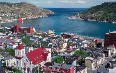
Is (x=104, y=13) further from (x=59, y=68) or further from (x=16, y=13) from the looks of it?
(x=59, y=68)

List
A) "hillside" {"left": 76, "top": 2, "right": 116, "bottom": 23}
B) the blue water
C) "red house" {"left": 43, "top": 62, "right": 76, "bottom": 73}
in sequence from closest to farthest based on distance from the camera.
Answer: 1. "red house" {"left": 43, "top": 62, "right": 76, "bottom": 73}
2. the blue water
3. "hillside" {"left": 76, "top": 2, "right": 116, "bottom": 23}

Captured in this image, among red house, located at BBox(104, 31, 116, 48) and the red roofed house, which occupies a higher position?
the red roofed house

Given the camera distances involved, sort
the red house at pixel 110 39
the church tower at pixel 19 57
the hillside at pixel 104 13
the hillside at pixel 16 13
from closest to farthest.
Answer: the church tower at pixel 19 57
the red house at pixel 110 39
the hillside at pixel 104 13
the hillside at pixel 16 13

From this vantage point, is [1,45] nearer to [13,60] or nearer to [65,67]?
[13,60]

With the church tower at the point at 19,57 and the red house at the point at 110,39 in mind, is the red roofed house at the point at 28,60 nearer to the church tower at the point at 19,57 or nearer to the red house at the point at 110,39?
the church tower at the point at 19,57

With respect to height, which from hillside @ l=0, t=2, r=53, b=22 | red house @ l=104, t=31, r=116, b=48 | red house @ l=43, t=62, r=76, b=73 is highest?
red house @ l=43, t=62, r=76, b=73

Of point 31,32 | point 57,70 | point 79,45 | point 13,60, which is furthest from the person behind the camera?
point 31,32

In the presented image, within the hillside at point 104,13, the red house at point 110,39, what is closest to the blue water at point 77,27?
the hillside at point 104,13

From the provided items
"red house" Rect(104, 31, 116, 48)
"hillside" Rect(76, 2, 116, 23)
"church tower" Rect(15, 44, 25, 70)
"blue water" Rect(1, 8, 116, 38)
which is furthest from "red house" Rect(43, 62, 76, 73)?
"hillside" Rect(76, 2, 116, 23)

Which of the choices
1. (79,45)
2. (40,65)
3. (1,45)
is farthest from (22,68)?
(79,45)

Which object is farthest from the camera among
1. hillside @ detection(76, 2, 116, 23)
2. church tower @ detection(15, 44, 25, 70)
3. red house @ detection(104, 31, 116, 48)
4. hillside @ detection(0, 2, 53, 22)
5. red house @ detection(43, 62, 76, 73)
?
hillside @ detection(0, 2, 53, 22)

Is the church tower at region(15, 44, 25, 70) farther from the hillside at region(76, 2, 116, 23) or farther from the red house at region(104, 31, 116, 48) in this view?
the hillside at region(76, 2, 116, 23)
